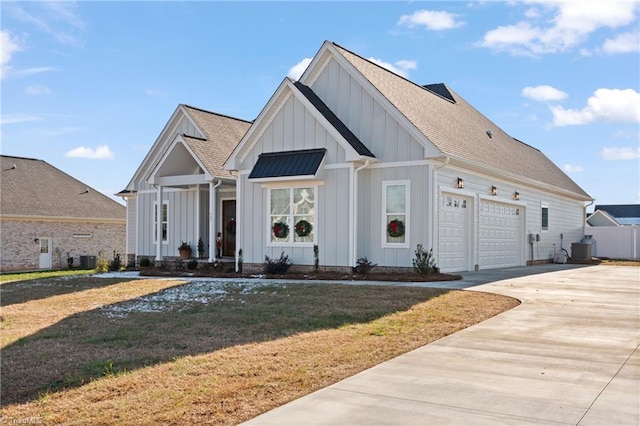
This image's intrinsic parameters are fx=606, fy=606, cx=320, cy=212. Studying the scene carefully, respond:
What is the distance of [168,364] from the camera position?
698cm

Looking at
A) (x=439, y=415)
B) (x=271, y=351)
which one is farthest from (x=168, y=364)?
(x=439, y=415)

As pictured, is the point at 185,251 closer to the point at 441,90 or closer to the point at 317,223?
the point at 317,223

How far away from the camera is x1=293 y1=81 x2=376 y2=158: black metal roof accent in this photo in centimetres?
1721

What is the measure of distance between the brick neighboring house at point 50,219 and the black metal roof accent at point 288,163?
53.3ft

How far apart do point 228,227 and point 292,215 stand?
579cm

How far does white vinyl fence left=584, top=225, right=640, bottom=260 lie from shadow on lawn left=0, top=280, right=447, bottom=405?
73.0ft

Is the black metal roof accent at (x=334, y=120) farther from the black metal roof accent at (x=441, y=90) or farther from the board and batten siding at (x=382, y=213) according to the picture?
the black metal roof accent at (x=441, y=90)

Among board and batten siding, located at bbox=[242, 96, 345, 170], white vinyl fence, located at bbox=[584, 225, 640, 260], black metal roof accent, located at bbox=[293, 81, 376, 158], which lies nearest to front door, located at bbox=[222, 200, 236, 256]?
board and batten siding, located at bbox=[242, 96, 345, 170]

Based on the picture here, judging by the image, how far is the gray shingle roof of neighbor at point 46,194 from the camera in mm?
31625

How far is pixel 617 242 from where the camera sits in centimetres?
3114

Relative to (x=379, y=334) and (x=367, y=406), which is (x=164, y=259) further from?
(x=367, y=406)

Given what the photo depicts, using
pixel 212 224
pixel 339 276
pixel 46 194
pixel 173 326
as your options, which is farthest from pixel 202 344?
pixel 46 194

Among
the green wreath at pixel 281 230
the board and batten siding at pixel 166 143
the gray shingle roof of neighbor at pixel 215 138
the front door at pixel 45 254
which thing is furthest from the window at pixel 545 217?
the front door at pixel 45 254

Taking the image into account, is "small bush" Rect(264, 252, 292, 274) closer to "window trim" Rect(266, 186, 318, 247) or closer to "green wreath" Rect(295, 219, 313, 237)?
"window trim" Rect(266, 186, 318, 247)
